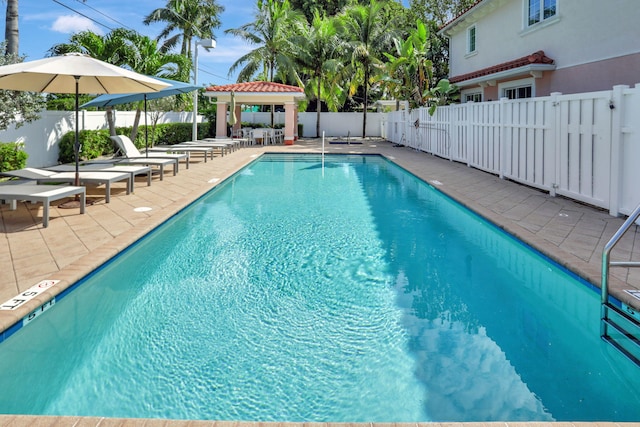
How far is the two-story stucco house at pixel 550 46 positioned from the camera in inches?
495

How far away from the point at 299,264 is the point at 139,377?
3.18m

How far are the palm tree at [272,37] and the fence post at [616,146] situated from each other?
26608 millimetres

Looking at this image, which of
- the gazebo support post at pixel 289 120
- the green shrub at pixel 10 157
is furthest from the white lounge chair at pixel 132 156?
the gazebo support post at pixel 289 120

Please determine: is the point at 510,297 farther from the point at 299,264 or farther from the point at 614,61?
the point at 614,61

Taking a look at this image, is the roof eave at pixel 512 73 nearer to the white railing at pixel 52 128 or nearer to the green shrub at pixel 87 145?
the green shrub at pixel 87 145

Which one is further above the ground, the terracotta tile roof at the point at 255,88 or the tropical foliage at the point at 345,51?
the tropical foliage at the point at 345,51

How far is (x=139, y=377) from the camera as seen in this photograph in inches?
150

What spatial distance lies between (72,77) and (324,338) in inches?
364

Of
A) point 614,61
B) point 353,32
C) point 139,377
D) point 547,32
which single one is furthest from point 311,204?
point 353,32

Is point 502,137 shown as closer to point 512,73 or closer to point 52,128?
point 512,73

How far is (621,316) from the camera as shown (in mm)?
4133

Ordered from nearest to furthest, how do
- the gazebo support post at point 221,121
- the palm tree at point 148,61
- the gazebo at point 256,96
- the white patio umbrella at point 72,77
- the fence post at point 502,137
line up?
the white patio umbrella at point 72,77
the fence post at point 502,137
the palm tree at point 148,61
the gazebo at point 256,96
the gazebo support post at point 221,121

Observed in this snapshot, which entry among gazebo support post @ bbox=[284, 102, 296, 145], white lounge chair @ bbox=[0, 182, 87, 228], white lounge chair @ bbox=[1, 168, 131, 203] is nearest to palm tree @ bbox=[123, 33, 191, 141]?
gazebo support post @ bbox=[284, 102, 296, 145]

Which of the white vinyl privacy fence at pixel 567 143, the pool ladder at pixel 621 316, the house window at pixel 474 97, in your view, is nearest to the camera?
the pool ladder at pixel 621 316
